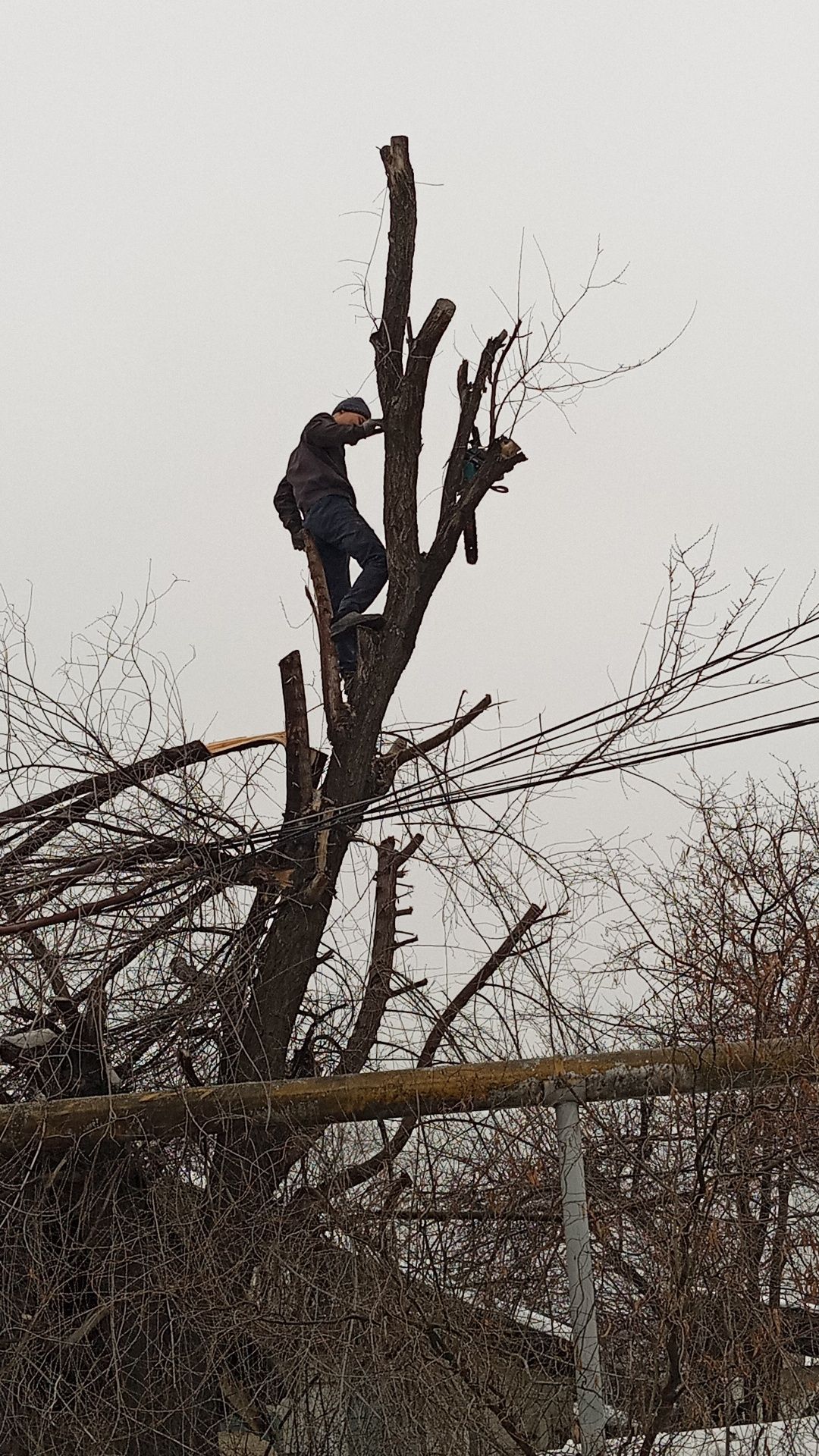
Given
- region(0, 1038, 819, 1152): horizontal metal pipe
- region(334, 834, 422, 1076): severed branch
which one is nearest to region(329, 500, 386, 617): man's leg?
region(334, 834, 422, 1076): severed branch

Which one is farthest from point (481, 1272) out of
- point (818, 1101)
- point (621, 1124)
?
point (818, 1101)

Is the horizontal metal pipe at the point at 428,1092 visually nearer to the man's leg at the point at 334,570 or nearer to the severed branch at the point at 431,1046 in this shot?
the severed branch at the point at 431,1046

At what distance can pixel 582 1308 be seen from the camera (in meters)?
3.00

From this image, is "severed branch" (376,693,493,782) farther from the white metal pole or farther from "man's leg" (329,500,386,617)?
the white metal pole

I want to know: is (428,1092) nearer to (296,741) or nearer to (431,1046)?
(431,1046)

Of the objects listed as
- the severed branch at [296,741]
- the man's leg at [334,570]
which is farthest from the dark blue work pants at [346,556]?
the severed branch at [296,741]

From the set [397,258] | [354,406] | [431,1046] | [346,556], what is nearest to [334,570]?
[346,556]

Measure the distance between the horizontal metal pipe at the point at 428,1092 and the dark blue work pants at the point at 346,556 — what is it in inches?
91.7

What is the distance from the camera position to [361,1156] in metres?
4.14

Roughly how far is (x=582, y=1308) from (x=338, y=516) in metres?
3.74

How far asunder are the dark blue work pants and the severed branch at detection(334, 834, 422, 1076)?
0.95 m

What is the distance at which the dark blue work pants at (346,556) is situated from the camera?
556cm

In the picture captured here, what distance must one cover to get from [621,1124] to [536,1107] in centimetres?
96

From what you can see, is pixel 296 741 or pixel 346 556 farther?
pixel 346 556
